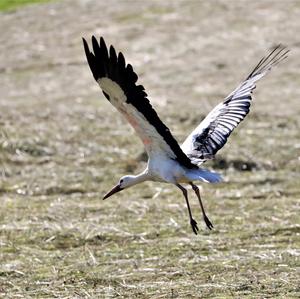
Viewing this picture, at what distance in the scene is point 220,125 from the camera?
9422 millimetres

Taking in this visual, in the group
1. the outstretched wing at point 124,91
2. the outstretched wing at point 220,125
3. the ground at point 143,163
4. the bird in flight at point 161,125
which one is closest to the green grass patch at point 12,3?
the ground at point 143,163

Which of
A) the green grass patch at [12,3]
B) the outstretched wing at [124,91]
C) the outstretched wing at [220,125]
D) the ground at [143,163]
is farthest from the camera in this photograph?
the green grass patch at [12,3]

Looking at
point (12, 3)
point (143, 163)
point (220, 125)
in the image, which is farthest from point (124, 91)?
point (12, 3)

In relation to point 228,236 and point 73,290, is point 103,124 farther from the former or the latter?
point 73,290

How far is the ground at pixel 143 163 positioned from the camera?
8.22 meters

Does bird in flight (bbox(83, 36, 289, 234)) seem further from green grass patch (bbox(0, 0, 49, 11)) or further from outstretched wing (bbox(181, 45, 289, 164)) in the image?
green grass patch (bbox(0, 0, 49, 11))

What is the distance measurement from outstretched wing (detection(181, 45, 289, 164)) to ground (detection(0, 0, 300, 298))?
832mm

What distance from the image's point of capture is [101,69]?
739cm

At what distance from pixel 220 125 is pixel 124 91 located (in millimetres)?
2099

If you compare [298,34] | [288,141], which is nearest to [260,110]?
[288,141]

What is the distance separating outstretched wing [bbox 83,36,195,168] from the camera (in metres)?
7.29

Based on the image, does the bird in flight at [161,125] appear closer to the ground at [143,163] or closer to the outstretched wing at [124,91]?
the outstretched wing at [124,91]

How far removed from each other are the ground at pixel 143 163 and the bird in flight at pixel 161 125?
61cm

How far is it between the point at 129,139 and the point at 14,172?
1.81m
